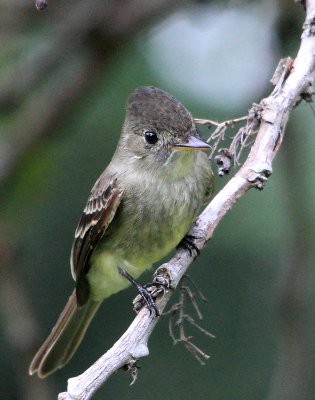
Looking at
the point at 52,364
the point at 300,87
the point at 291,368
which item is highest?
the point at 300,87

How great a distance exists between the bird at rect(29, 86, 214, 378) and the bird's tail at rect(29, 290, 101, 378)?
466 mm

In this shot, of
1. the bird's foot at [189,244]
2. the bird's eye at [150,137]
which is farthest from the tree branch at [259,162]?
the bird's eye at [150,137]

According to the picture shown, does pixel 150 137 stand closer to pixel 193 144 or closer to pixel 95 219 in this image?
pixel 193 144

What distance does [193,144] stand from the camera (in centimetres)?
397

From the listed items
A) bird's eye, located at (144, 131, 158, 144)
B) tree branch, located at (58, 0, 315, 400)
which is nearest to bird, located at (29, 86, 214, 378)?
bird's eye, located at (144, 131, 158, 144)

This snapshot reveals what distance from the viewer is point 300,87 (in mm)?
3600

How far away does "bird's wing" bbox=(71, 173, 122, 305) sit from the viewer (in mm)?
4273

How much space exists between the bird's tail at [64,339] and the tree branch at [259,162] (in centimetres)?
116

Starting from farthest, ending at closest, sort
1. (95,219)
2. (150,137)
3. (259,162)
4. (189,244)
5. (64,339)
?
1. (64,339)
2. (95,219)
3. (150,137)
4. (189,244)
5. (259,162)

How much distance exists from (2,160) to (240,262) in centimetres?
149

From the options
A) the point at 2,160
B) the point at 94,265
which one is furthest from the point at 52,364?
the point at 2,160

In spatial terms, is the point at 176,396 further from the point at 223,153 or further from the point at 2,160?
the point at 223,153

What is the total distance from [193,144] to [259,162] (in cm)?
58

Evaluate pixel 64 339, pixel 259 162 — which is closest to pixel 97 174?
pixel 64 339
